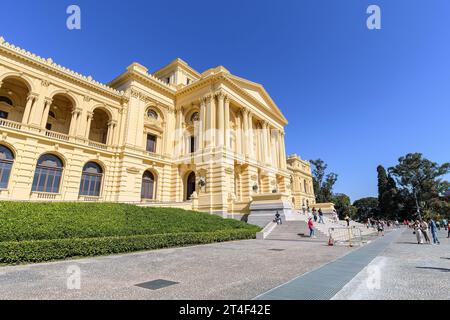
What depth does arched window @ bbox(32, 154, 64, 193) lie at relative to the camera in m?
21.0

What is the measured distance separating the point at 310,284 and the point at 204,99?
27.9 meters

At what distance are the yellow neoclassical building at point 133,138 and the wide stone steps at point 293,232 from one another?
152 inches

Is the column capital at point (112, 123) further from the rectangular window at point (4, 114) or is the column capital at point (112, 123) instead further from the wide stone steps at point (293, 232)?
the wide stone steps at point (293, 232)

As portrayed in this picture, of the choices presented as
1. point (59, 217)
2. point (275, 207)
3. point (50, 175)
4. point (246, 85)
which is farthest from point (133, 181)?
point (246, 85)

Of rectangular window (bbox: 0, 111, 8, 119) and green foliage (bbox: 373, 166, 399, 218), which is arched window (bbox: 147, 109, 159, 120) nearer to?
rectangular window (bbox: 0, 111, 8, 119)

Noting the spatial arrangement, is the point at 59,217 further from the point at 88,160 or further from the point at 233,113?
the point at 233,113

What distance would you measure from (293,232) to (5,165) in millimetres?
25326

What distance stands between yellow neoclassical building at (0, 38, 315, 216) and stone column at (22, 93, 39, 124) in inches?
4.1

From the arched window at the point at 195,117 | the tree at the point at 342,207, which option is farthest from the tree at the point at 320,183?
the arched window at the point at 195,117

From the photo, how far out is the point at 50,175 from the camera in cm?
2178

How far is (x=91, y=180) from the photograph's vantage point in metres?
24.5

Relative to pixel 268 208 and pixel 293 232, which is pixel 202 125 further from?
pixel 293 232

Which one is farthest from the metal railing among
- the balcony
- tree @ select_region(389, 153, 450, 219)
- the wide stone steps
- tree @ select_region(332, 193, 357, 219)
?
tree @ select_region(332, 193, 357, 219)

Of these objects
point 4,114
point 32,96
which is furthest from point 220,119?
point 4,114
